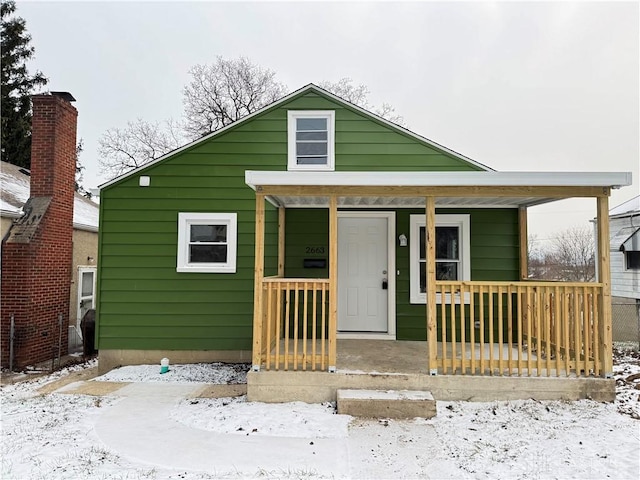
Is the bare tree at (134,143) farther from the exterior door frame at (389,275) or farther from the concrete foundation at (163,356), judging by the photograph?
the exterior door frame at (389,275)

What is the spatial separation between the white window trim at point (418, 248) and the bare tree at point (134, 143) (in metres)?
15.8

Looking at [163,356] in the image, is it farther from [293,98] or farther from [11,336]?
[293,98]

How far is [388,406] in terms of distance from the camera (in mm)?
4043

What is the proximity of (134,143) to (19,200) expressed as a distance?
11605mm

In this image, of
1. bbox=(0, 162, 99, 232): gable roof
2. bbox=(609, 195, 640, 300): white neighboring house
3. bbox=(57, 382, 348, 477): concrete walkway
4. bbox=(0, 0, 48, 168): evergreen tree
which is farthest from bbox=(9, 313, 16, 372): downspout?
bbox=(609, 195, 640, 300): white neighboring house

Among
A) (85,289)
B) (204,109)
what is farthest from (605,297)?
(204,109)

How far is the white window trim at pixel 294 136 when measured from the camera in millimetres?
6574

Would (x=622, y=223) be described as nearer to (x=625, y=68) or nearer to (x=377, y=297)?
(x=625, y=68)

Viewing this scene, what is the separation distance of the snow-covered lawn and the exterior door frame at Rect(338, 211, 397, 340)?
82.6 inches

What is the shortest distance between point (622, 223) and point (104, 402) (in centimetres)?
1505

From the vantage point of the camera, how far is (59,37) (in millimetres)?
11555

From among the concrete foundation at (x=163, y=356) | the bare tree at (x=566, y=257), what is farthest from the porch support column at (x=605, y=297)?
the bare tree at (x=566, y=257)

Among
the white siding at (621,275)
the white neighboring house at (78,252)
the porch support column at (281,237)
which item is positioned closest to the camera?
the porch support column at (281,237)

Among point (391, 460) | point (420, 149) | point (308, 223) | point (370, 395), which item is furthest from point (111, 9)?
point (391, 460)
